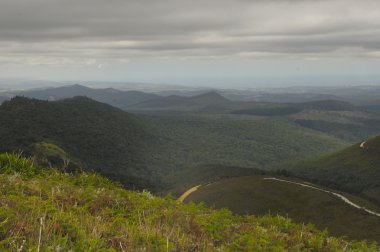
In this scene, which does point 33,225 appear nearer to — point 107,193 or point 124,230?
point 124,230

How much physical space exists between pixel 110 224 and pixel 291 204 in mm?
91097

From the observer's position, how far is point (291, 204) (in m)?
96.4

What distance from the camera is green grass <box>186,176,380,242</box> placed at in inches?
2990

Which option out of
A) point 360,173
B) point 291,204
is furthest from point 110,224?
point 360,173

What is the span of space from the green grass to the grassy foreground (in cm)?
5801

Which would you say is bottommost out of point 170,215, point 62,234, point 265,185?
point 265,185

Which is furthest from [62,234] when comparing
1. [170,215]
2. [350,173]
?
[350,173]

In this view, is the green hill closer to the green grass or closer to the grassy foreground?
the green grass

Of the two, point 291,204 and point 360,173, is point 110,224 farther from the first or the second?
point 360,173

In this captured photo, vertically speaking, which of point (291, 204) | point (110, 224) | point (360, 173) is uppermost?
point (110, 224)

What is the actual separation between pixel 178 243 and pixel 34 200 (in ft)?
13.4

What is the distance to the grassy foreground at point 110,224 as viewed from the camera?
8.27 meters

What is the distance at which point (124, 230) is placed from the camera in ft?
32.1

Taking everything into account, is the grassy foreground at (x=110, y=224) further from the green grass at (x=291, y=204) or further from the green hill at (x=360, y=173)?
the green hill at (x=360, y=173)
